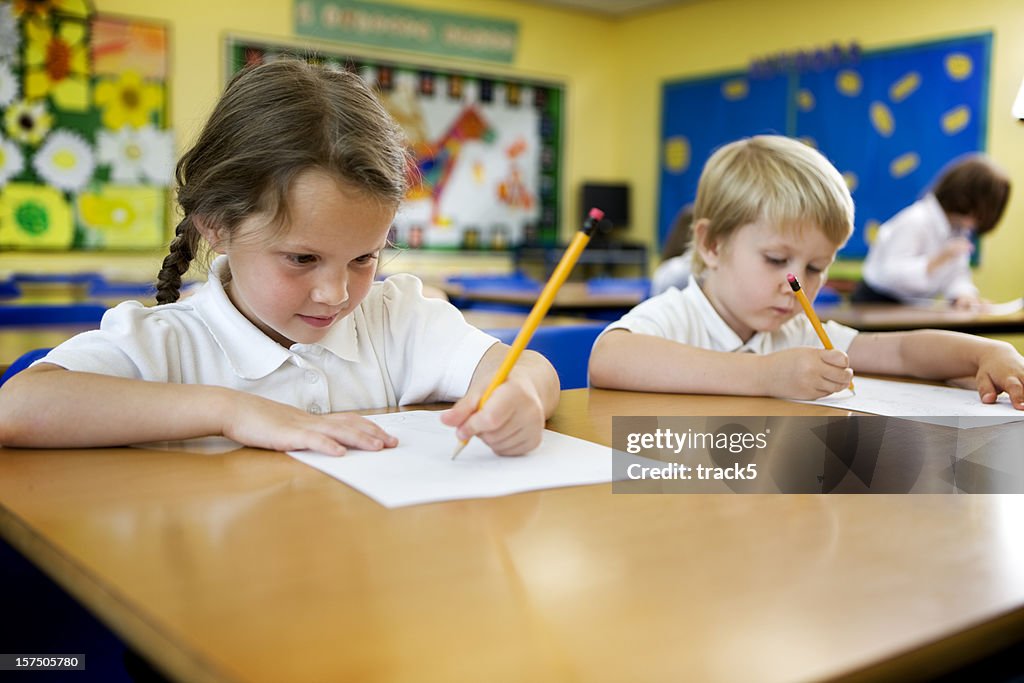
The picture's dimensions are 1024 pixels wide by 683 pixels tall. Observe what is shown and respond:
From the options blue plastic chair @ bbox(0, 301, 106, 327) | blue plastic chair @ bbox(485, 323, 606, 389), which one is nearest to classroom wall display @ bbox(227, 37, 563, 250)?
blue plastic chair @ bbox(0, 301, 106, 327)

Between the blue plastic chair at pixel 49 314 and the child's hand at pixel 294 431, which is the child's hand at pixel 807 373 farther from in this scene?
the blue plastic chair at pixel 49 314

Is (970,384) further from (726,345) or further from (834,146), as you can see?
(834,146)

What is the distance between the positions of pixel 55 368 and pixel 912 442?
791 millimetres

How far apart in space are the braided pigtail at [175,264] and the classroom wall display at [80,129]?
15.0 ft

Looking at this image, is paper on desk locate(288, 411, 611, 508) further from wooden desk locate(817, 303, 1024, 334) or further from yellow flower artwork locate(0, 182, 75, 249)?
yellow flower artwork locate(0, 182, 75, 249)

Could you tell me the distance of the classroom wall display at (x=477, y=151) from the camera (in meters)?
6.63

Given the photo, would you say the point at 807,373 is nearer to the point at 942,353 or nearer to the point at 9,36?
the point at 942,353

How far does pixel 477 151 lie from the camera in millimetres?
6926

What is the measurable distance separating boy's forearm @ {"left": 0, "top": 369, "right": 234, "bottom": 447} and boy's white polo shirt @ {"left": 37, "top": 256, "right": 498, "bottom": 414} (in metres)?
0.06

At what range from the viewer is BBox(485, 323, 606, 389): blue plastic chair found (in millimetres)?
1494

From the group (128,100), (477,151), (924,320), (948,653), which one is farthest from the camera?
(477,151)

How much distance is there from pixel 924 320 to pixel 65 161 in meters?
4.60

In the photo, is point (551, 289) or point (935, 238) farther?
point (935, 238)

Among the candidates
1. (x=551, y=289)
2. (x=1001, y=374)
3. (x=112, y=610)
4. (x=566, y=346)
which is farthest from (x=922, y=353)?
(x=112, y=610)
